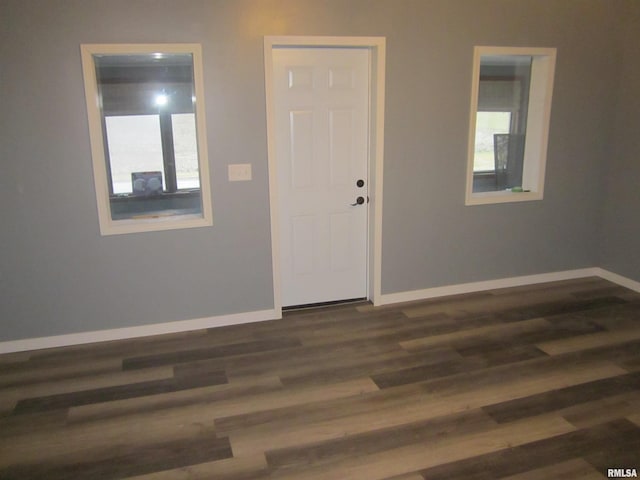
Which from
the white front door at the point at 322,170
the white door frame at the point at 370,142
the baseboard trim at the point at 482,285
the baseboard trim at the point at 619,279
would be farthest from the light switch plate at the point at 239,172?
the baseboard trim at the point at 619,279

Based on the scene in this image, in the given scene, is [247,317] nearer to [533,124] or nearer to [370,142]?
[370,142]

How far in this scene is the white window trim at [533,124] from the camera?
4.13 metres

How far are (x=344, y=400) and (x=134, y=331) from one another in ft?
5.96

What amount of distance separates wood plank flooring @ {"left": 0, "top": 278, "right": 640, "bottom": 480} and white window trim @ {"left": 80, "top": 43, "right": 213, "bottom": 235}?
0.88m

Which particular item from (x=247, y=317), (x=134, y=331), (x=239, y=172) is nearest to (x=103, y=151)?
(x=239, y=172)

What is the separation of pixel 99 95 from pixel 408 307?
2.97m

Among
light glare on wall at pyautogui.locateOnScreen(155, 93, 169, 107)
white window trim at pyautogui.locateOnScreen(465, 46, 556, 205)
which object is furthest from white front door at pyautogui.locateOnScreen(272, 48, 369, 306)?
white window trim at pyautogui.locateOnScreen(465, 46, 556, 205)

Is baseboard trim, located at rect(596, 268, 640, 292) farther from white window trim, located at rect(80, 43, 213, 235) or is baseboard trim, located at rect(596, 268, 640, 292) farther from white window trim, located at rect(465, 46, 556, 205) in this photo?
white window trim, located at rect(80, 43, 213, 235)

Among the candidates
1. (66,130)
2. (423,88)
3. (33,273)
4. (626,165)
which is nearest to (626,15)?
(626,165)

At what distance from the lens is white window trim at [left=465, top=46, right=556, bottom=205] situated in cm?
413

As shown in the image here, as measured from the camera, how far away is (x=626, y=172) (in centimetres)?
455

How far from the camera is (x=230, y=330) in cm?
386

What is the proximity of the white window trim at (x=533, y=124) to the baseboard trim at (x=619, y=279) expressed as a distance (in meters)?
1.11

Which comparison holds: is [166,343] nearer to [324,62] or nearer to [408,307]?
[408,307]
